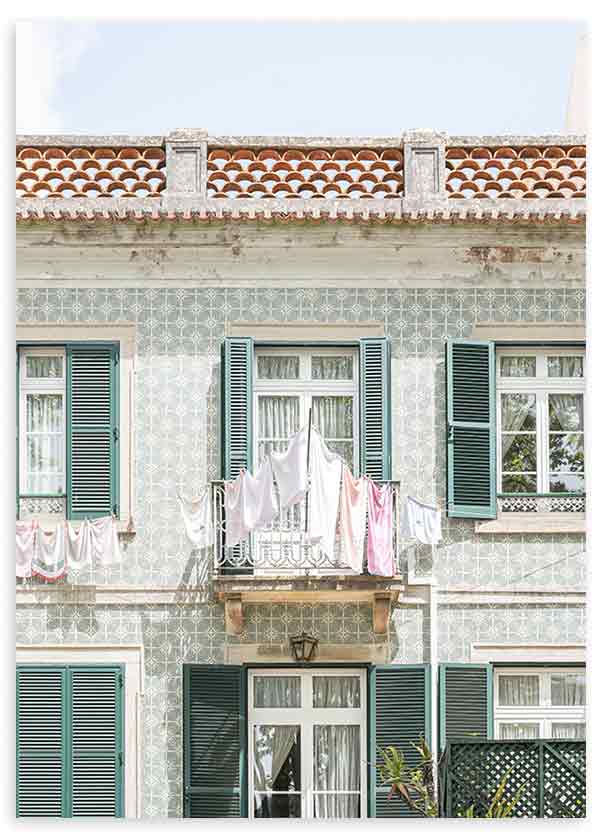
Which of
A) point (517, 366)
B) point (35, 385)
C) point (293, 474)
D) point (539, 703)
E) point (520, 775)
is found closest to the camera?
point (520, 775)

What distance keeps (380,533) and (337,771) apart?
1221 mm

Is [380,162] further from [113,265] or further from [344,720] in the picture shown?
[344,720]

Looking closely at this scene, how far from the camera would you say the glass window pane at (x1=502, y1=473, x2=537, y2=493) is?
1324 cm

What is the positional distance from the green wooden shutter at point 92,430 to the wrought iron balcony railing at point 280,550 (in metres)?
0.58

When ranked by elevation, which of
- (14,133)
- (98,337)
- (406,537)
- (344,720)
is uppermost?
(14,133)

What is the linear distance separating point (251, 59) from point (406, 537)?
2.56 metres

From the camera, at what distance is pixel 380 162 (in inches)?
530

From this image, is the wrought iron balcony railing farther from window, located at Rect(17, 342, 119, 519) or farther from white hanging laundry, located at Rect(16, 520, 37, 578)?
white hanging laundry, located at Rect(16, 520, 37, 578)

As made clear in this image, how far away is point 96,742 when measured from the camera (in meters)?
12.7

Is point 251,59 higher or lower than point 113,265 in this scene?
higher

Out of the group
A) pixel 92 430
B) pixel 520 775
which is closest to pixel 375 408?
pixel 92 430

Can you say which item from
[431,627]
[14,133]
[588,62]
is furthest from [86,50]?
[431,627]

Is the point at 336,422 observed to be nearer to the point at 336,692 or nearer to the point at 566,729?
the point at 336,692

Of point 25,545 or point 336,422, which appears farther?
point 336,422
